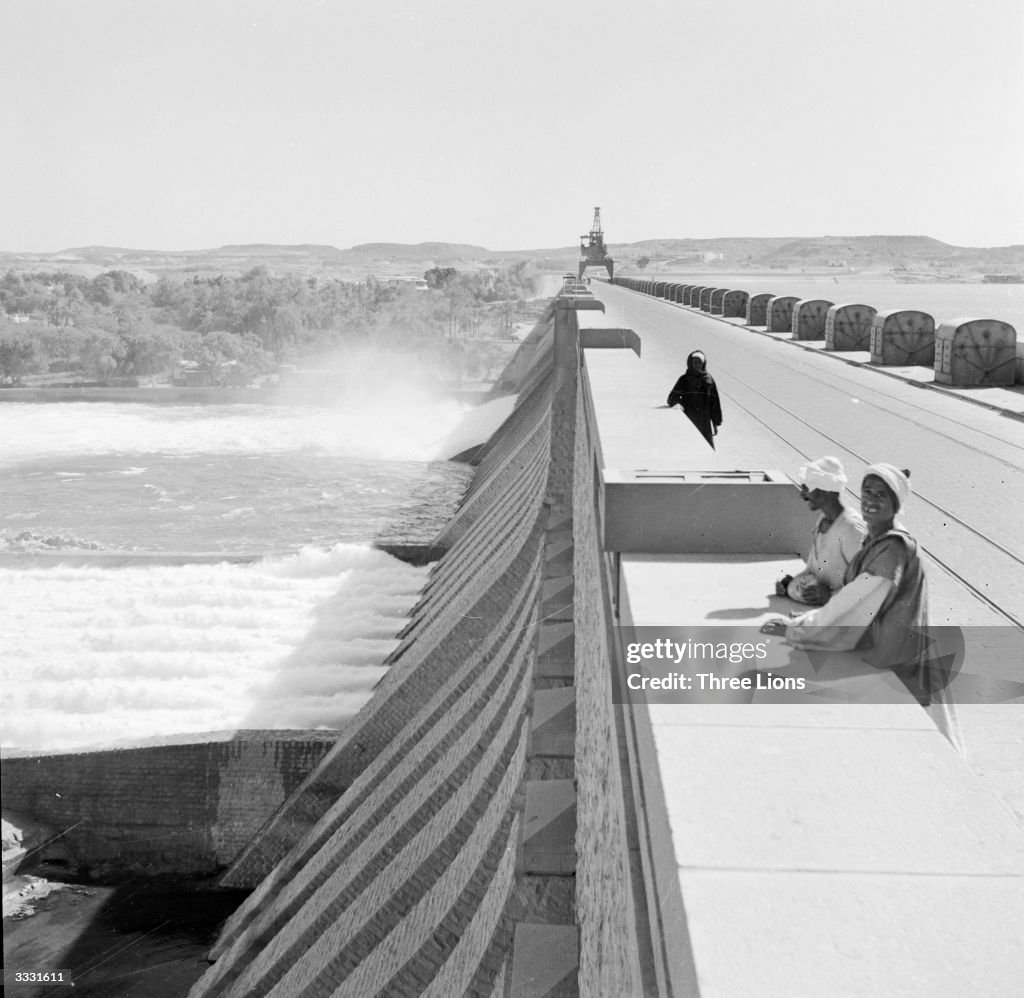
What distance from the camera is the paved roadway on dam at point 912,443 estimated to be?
6043 mm

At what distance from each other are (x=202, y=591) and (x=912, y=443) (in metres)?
12.9

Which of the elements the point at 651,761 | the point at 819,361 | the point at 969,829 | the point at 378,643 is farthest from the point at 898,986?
the point at 819,361

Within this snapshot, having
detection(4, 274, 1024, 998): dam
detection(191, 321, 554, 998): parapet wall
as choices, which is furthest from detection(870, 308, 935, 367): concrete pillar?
detection(191, 321, 554, 998): parapet wall

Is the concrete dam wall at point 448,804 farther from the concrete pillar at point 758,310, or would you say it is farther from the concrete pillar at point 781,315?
the concrete pillar at point 758,310

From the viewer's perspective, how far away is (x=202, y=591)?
19578 millimetres

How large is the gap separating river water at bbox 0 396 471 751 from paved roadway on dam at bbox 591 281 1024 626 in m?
6.25

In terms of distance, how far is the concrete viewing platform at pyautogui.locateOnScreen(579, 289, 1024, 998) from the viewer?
1.81 metres

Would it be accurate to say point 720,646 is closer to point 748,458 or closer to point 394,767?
point 748,458

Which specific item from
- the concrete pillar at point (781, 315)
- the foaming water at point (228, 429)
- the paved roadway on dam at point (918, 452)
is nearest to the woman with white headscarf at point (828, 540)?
the paved roadway on dam at point (918, 452)

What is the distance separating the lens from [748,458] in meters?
5.25

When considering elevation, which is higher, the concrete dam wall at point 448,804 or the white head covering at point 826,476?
the white head covering at point 826,476

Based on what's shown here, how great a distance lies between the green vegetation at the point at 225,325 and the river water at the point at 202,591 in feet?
81.8

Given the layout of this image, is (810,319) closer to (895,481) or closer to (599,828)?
(599,828)

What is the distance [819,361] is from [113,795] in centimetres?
1232
